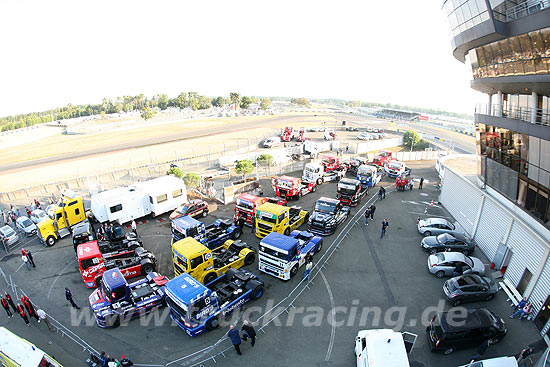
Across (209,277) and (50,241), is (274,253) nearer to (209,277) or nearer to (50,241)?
(209,277)

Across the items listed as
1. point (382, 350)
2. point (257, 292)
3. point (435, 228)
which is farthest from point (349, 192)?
point (382, 350)

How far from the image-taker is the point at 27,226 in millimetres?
21344

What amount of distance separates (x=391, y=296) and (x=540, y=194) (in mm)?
8151

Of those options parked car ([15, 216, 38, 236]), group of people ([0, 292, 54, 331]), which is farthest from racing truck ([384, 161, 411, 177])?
parked car ([15, 216, 38, 236])

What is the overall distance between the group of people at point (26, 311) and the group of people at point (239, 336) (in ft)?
26.5

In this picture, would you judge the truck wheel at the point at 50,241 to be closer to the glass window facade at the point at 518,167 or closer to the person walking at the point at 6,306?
the person walking at the point at 6,306

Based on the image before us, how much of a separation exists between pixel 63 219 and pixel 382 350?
21488mm

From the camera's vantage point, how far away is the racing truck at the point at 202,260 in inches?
548

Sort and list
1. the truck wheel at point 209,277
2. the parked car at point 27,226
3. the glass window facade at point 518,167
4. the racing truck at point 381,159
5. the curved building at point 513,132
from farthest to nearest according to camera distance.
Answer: the racing truck at point 381,159
the parked car at point 27,226
the truck wheel at point 209,277
the glass window facade at point 518,167
the curved building at point 513,132

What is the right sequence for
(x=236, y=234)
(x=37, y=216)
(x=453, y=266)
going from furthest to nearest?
(x=37, y=216)
(x=236, y=234)
(x=453, y=266)

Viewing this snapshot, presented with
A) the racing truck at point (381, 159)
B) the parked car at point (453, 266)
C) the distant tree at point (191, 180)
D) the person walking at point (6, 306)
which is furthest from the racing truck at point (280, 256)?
the racing truck at point (381, 159)

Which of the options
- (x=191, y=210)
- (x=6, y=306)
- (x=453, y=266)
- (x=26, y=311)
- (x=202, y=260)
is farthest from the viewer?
(x=191, y=210)

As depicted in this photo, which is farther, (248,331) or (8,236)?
(8,236)

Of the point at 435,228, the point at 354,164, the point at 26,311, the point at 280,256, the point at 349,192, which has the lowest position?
the point at 26,311
